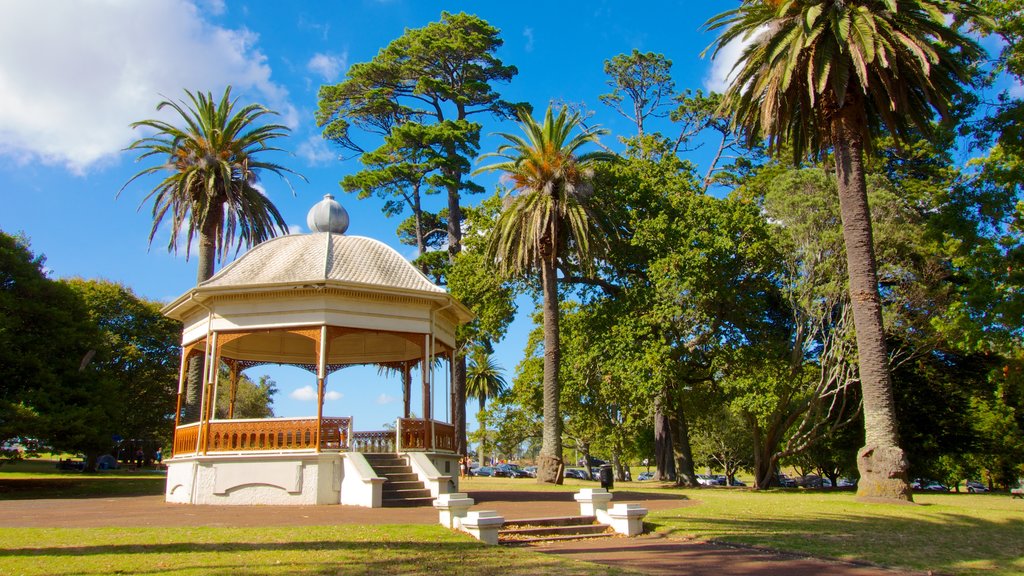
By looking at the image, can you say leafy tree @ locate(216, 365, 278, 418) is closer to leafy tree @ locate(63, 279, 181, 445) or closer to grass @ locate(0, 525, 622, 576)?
leafy tree @ locate(63, 279, 181, 445)

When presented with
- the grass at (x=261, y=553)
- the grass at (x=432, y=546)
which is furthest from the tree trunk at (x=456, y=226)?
the grass at (x=261, y=553)

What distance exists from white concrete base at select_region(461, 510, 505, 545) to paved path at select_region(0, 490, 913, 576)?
29.1 inches

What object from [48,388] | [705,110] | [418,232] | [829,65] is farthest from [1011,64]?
[48,388]

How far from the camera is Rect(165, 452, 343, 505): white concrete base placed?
57.8 feet

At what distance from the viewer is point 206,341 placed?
1977cm

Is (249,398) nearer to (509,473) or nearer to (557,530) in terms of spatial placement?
(509,473)

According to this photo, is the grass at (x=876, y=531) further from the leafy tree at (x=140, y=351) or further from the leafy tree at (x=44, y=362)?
the leafy tree at (x=140, y=351)

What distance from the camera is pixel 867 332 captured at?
782 inches

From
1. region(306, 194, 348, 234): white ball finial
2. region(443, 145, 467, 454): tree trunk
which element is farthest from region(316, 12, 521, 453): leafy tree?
region(306, 194, 348, 234): white ball finial

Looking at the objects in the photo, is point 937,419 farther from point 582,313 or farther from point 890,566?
point 890,566

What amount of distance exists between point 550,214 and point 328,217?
845cm

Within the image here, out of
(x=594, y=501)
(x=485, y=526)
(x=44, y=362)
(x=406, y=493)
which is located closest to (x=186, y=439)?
(x=406, y=493)

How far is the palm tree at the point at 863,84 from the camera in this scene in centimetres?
1930

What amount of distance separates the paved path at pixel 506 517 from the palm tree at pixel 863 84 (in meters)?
5.73
